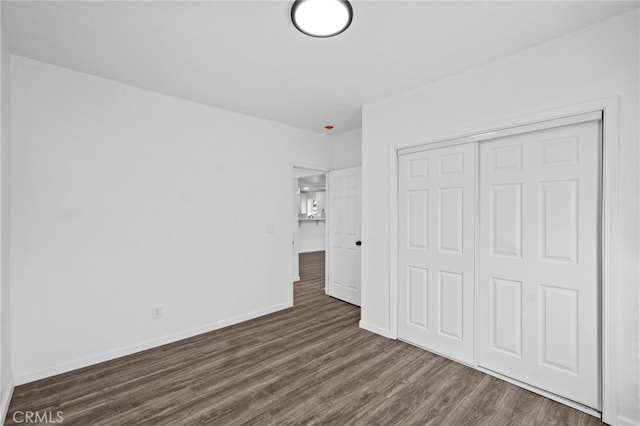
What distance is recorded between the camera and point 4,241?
7.00 ft

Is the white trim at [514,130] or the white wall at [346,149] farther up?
the white wall at [346,149]

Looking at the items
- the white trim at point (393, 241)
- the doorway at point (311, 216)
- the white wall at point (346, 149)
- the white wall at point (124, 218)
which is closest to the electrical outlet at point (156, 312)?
the white wall at point (124, 218)

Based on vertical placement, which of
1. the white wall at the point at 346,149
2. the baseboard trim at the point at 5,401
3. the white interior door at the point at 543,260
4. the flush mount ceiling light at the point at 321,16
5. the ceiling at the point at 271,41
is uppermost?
the ceiling at the point at 271,41

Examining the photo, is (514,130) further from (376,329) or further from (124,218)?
(124,218)

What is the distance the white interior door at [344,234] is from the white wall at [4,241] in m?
3.58

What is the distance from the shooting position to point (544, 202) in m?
2.23

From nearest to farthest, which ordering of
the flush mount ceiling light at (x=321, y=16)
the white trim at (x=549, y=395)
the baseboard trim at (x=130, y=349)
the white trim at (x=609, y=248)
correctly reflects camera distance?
the flush mount ceiling light at (x=321, y=16), the white trim at (x=609, y=248), the white trim at (x=549, y=395), the baseboard trim at (x=130, y=349)

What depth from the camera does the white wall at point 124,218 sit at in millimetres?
2408

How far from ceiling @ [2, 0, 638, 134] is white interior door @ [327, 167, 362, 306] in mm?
1636

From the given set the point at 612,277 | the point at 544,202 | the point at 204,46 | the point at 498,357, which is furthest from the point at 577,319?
the point at 204,46

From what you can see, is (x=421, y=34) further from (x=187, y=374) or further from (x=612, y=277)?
(x=187, y=374)

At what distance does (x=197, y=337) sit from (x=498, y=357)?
306 cm

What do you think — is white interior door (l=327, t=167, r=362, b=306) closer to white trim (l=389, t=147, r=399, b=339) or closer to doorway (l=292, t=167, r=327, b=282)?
white trim (l=389, t=147, r=399, b=339)

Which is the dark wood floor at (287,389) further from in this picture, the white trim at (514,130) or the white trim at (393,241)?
the white trim at (514,130)
